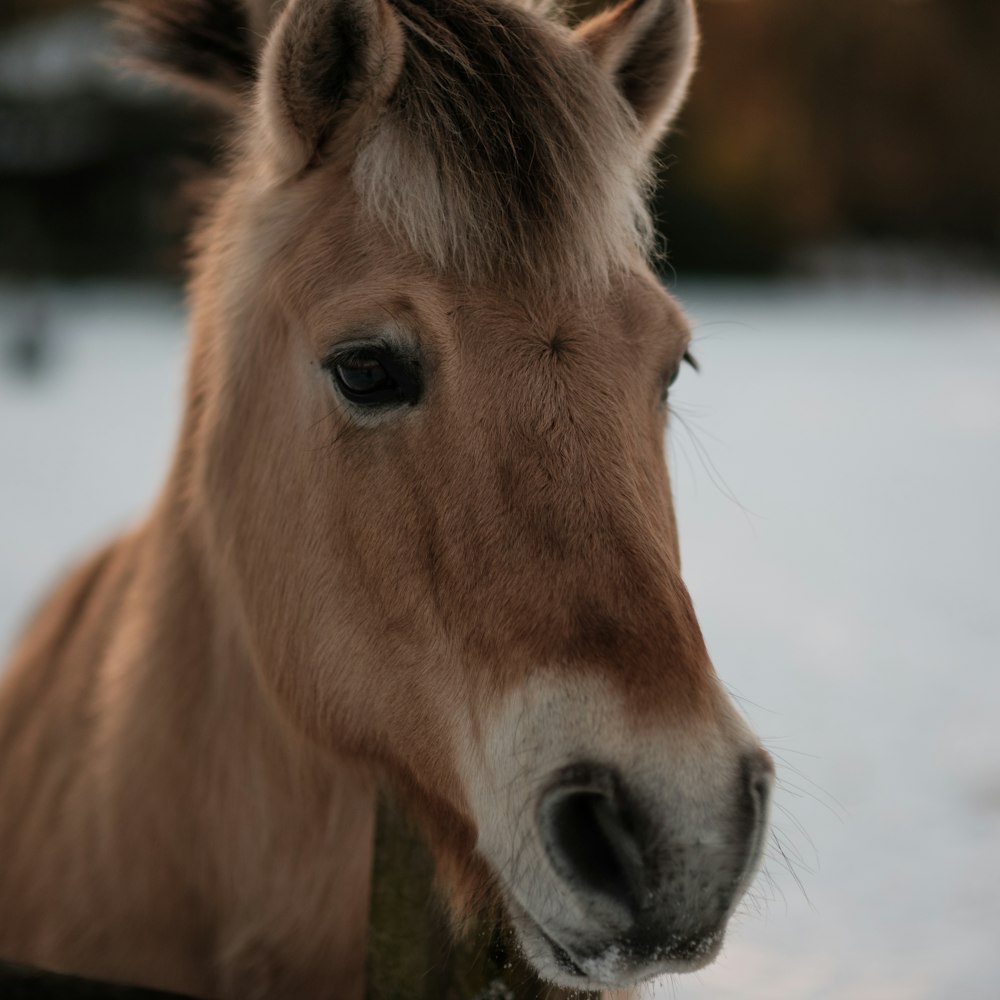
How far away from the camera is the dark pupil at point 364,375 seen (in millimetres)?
1775

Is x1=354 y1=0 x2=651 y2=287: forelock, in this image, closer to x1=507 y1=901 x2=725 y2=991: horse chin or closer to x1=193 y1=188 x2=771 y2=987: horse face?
x1=193 y1=188 x2=771 y2=987: horse face

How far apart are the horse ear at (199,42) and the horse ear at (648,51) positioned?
0.84m

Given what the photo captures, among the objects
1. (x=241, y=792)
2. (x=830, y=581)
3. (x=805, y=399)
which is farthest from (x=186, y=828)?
(x=805, y=399)

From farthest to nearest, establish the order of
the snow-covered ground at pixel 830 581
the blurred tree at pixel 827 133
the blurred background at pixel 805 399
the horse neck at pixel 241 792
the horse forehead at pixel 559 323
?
the blurred tree at pixel 827 133
the blurred background at pixel 805 399
the snow-covered ground at pixel 830 581
the horse neck at pixel 241 792
the horse forehead at pixel 559 323

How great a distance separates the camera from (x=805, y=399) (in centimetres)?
1421

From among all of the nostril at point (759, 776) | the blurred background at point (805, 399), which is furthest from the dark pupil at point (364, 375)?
the nostril at point (759, 776)

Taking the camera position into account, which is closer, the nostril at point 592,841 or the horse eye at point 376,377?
the nostril at point 592,841

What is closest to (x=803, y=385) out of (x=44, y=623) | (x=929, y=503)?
(x=929, y=503)

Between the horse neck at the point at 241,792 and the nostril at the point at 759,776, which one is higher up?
the nostril at the point at 759,776

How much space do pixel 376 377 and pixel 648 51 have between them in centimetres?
113

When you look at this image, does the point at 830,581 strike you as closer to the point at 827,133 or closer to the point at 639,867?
the point at 639,867

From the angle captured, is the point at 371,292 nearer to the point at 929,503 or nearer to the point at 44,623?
the point at 44,623

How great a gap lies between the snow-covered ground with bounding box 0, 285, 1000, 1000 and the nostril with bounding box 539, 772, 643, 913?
1.02 feet

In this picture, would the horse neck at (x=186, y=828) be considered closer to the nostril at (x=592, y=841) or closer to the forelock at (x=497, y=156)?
the nostril at (x=592, y=841)
